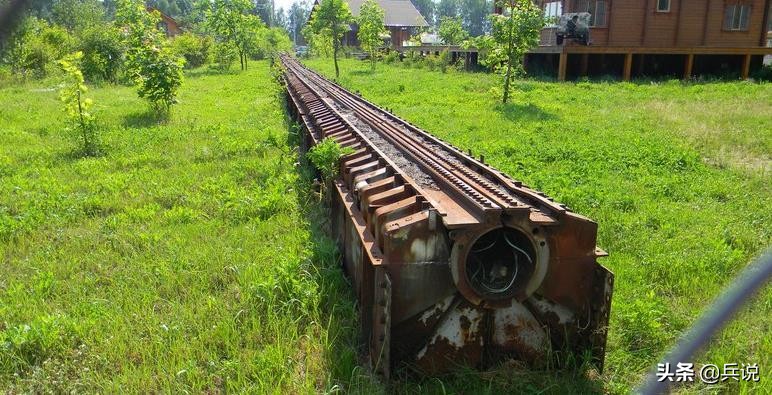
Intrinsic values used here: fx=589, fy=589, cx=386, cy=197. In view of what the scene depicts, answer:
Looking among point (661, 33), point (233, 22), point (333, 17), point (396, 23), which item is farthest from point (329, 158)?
point (396, 23)

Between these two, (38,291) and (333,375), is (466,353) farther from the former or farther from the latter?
(38,291)

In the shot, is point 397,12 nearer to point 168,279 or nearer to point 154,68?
point 154,68

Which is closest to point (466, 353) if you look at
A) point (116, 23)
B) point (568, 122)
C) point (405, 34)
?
point (568, 122)

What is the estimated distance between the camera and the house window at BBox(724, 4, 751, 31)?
2481cm

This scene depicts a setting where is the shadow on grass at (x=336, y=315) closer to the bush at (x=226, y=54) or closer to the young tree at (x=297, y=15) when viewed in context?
the bush at (x=226, y=54)

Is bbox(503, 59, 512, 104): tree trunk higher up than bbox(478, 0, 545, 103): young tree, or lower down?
lower down

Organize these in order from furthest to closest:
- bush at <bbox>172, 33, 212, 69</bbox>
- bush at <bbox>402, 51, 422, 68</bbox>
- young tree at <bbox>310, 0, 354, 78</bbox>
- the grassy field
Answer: bush at <bbox>172, 33, 212, 69</bbox>, bush at <bbox>402, 51, 422, 68</bbox>, young tree at <bbox>310, 0, 354, 78</bbox>, the grassy field

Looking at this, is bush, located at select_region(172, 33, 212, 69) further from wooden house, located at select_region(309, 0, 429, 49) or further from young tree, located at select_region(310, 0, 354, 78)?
wooden house, located at select_region(309, 0, 429, 49)

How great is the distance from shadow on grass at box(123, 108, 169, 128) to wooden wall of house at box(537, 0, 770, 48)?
16.6 metres

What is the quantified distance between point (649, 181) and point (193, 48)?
34907 millimetres

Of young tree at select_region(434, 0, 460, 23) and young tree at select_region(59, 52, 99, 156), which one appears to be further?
young tree at select_region(434, 0, 460, 23)

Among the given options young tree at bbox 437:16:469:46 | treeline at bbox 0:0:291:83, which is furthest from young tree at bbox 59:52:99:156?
young tree at bbox 437:16:469:46

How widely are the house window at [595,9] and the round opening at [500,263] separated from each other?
2293cm

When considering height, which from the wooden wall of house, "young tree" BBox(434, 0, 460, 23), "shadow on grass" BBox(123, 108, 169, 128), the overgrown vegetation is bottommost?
"shadow on grass" BBox(123, 108, 169, 128)
